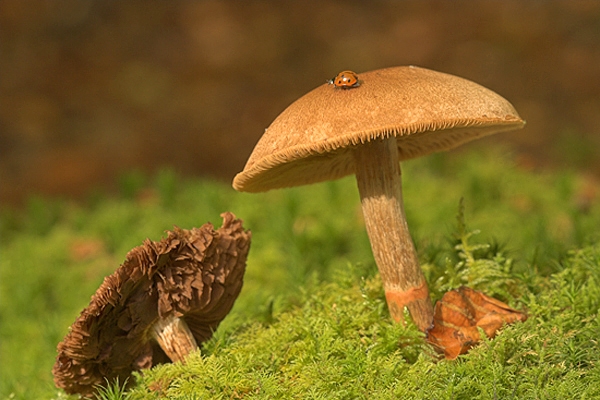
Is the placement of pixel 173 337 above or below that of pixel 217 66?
below

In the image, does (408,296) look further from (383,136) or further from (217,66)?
(217,66)

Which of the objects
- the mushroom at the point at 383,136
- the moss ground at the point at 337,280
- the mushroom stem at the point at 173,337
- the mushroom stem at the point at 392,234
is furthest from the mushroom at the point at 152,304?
the mushroom stem at the point at 392,234

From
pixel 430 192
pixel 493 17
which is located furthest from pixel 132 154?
pixel 493 17

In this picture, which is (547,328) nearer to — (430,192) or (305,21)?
(430,192)

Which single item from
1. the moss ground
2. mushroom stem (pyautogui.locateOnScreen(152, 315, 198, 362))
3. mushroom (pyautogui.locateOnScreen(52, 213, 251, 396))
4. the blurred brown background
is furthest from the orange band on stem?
the blurred brown background

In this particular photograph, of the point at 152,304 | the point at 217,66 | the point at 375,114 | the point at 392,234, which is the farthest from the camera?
the point at 217,66

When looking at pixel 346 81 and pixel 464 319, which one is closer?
pixel 346 81

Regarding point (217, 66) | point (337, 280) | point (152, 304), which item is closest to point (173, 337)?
point (152, 304)
